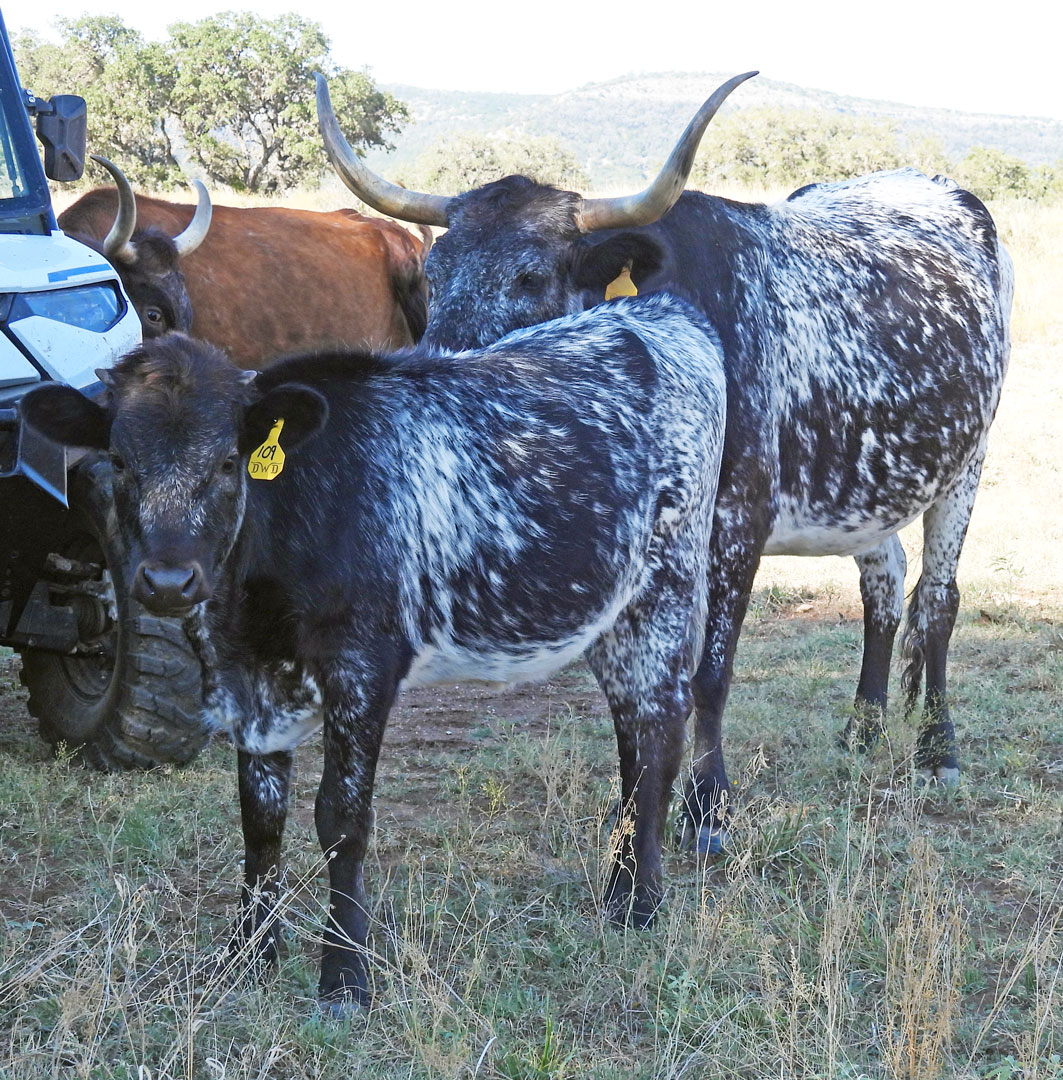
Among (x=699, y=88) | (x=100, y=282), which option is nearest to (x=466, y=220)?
(x=100, y=282)

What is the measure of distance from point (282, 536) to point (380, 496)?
31 cm

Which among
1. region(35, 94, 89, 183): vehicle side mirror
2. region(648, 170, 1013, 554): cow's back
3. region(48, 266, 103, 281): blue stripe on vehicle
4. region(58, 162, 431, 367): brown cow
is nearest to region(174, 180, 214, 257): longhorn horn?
region(58, 162, 431, 367): brown cow

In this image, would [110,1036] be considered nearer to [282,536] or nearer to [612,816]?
[282,536]

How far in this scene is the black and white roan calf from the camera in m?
3.55

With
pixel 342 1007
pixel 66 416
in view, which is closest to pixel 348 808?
pixel 342 1007

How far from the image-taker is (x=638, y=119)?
146750 mm

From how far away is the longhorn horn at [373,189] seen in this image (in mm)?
5797

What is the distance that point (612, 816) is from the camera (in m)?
5.12

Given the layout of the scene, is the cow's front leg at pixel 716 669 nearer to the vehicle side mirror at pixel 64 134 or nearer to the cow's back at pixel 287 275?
the vehicle side mirror at pixel 64 134

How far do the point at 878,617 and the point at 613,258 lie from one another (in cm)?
220

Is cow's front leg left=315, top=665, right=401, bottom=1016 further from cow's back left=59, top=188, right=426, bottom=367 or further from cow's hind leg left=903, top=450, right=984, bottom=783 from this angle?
cow's back left=59, top=188, right=426, bottom=367

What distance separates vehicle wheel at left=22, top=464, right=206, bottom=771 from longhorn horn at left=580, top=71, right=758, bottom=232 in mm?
2178

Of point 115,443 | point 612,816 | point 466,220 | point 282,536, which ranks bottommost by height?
point 612,816

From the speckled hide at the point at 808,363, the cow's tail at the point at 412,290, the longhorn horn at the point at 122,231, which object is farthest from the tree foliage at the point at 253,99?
the speckled hide at the point at 808,363
